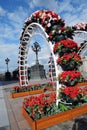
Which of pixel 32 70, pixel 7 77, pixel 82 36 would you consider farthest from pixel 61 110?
pixel 7 77

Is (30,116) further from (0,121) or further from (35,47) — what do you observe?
(35,47)

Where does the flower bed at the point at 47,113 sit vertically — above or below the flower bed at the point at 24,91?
below

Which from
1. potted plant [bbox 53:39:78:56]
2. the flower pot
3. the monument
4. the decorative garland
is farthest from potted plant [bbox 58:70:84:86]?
the monument

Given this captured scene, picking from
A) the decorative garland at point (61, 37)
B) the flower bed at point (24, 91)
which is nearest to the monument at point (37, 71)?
the flower bed at point (24, 91)

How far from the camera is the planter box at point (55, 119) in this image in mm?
5762

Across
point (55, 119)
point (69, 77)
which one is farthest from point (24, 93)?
point (55, 119)

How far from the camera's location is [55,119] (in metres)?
6.17

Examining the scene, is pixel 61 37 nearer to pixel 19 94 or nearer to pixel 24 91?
pixel 19 94

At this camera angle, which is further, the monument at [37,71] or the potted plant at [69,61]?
the monument at [37,71]

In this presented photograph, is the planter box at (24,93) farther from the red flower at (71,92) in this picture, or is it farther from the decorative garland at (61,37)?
the red flower at (71,92)

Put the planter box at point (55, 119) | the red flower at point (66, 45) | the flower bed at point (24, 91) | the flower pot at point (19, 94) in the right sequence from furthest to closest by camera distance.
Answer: the flower bed at point (24, 91)
the flower pot at point (19, 94)
the red flower at point (66, 45)
the planter box at point (55, 119)

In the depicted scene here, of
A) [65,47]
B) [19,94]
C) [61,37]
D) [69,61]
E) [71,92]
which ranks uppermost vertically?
[61,37]

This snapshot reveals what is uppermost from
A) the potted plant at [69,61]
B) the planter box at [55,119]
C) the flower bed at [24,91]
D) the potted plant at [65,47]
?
the potted plant at [65,47]

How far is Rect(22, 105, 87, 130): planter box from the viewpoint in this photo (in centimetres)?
576
